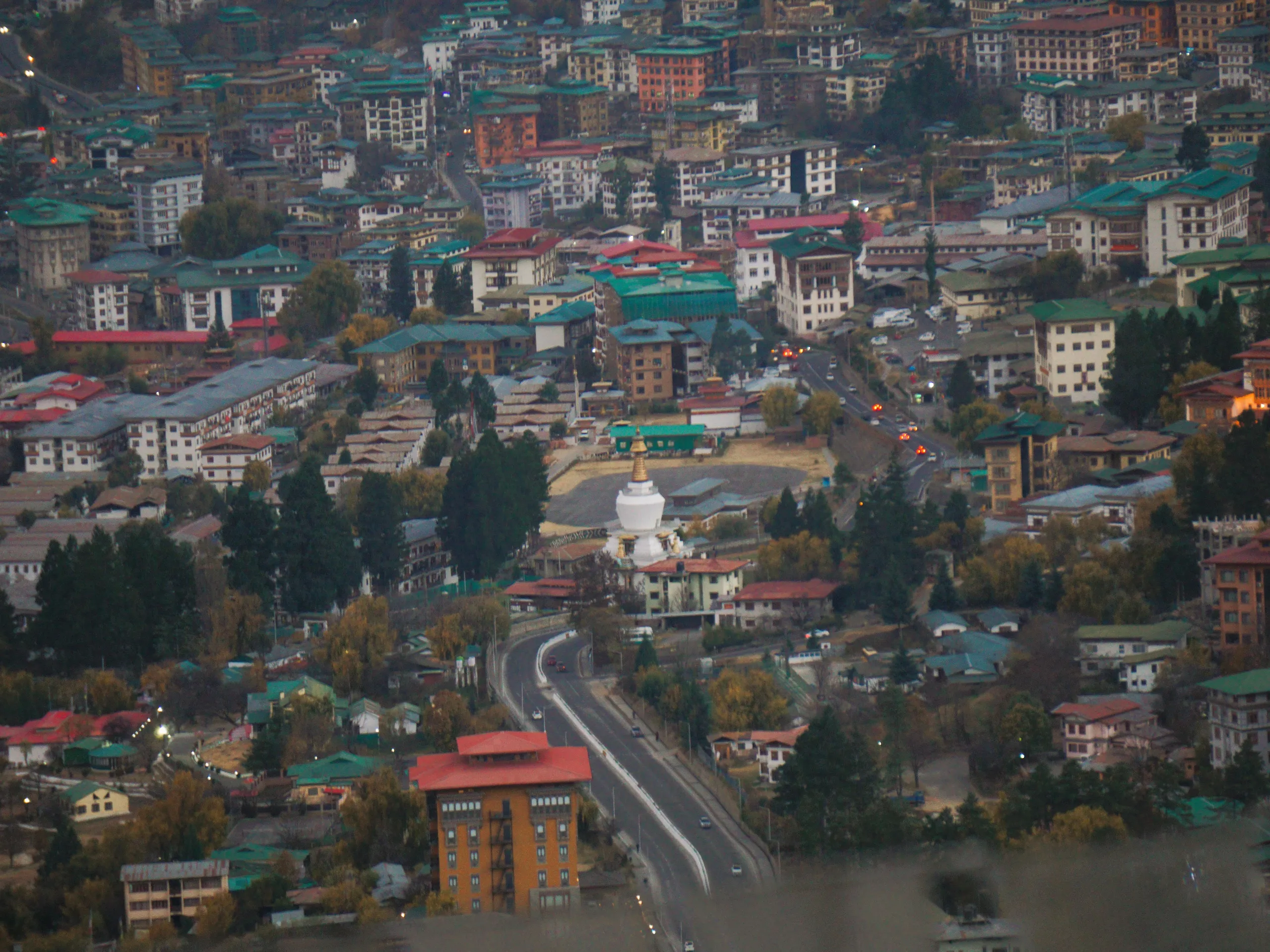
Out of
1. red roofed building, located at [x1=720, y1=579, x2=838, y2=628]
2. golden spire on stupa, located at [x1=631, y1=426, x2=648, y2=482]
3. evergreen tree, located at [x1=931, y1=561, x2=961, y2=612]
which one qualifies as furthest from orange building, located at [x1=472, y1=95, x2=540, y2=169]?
evergreen tree, located at [x1=931, y1=561, x2=961, y2=612]

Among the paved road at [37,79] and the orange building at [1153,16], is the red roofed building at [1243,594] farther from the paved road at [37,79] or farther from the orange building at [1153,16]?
the paved road at [37,79]

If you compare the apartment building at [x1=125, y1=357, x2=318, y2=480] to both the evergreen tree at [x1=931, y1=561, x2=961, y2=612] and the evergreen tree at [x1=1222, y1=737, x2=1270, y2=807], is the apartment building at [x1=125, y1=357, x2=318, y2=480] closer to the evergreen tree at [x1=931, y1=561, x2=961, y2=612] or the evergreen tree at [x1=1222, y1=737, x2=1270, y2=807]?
the evergreen tree at [x1=931, y1=561, x2=961, y2=612]

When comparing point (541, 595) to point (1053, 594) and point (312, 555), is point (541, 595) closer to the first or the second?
point (312, 555)

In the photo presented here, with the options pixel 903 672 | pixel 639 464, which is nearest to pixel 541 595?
pixel 639 464

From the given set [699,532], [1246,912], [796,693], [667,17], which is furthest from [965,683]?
[667,17]

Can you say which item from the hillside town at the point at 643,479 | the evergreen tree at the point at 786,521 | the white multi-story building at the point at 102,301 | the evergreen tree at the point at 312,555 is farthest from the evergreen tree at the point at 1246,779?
the white multi-story building at the point at 102,301

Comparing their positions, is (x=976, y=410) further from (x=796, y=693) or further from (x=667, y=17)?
(x=667, y=17)
